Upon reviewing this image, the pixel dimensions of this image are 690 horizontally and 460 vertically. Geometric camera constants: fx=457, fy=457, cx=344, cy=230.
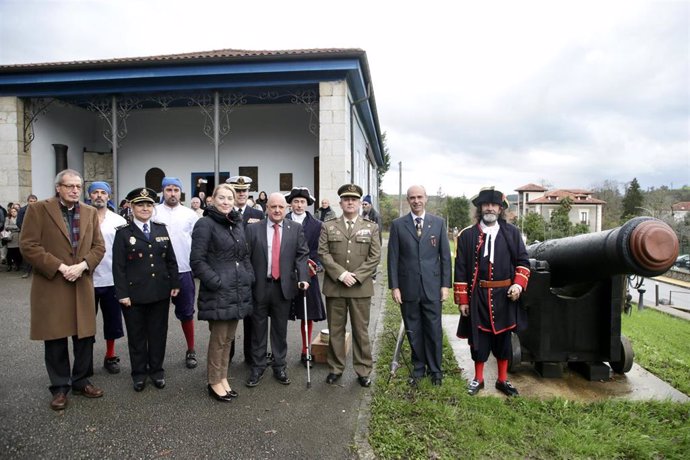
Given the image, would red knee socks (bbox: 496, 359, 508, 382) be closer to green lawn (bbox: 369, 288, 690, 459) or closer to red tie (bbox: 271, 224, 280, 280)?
green lawn (bbox: 369, 288, 690, 459)

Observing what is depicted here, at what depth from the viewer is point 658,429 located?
11.7 ft

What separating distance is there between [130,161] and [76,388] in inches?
579

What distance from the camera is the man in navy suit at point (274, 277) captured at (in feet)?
14.7

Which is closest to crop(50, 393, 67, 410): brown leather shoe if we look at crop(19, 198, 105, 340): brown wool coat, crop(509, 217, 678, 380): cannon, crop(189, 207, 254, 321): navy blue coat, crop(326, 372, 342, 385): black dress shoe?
crop(19, 198, 105, 340): brown wool coat

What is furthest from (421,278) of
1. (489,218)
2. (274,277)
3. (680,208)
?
(680,208)

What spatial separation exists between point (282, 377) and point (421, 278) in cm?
167

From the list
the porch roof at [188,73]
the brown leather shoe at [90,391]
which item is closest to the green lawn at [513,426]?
the brown leather shoe at [90,391]

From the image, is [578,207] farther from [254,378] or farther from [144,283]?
[144,283]

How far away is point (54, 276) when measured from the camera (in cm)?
385

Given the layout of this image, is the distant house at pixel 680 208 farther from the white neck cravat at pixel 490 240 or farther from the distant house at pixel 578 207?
the white neck cravat at pixel 490 240

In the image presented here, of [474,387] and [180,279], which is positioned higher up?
[180,279]

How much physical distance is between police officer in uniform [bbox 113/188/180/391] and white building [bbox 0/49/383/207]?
6.69 m

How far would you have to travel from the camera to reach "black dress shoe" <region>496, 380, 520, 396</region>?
4.22 metres

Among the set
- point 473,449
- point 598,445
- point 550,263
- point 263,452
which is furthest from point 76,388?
point 550,263
